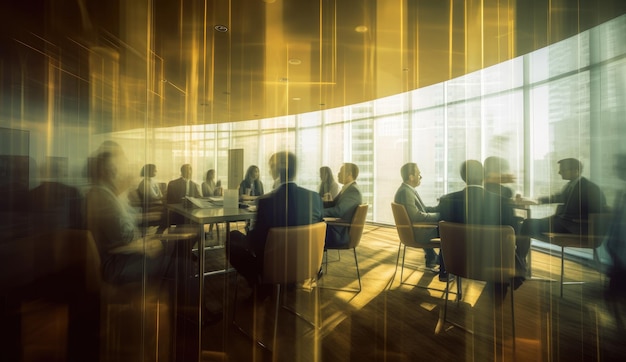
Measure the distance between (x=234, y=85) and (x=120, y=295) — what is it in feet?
9.28

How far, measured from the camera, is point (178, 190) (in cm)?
233

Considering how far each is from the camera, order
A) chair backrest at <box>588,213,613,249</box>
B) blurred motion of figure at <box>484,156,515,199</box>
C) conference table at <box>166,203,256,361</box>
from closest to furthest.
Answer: conference table at <box>166,203,256,361</box> < blurred motion of figure at <box>484,156,515,199</box> < chair backrest at <box>588,213,613,249</box>

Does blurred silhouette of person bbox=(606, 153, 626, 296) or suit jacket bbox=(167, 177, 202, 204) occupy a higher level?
suit jacket bbox=(167, 177, 202, 204)

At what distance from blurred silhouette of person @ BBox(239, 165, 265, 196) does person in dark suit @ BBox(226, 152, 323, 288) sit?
672 mm

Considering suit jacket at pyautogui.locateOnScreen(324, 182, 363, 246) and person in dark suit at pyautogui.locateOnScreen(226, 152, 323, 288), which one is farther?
suit jacket at pyautogui.locateOnScreen(324, 182, 363, 246)

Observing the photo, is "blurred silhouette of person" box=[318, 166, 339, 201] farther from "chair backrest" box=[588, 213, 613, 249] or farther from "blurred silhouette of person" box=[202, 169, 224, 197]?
"chair backrest" box=[588, 213, 613, 249]

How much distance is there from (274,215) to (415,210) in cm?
118

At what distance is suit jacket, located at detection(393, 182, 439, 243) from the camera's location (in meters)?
2.03

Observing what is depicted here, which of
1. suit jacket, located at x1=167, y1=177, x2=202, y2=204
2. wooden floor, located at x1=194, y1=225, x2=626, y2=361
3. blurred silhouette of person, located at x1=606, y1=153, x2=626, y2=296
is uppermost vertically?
suit jacket, located at x1=167, y1=177, x2=202, y2=204

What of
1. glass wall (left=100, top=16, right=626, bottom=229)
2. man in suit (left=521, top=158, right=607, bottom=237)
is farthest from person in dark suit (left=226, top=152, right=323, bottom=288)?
man in suit (left=521, top=158, right=607, bottom=237)

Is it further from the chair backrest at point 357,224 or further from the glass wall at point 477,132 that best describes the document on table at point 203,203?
the chair backrest at point 357,224

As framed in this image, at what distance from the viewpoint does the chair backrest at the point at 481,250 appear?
1.43 meters

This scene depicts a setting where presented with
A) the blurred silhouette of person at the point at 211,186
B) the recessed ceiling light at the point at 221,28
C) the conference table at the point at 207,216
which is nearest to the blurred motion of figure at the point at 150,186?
the blurred silhouette of person at the point at 211,186

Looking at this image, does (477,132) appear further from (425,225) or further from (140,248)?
(140,248)
